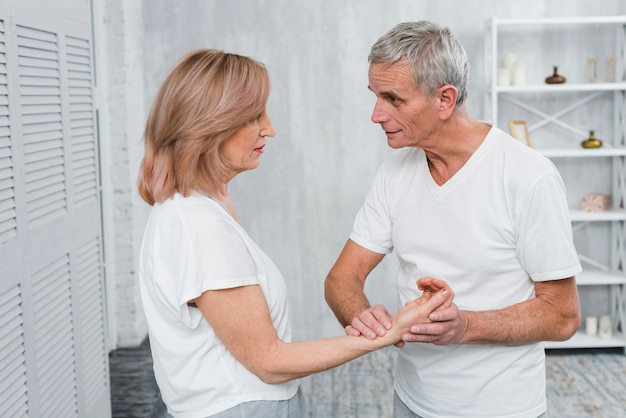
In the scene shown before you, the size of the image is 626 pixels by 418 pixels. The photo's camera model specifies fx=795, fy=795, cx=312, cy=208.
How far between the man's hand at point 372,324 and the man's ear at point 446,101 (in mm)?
Answer: 517

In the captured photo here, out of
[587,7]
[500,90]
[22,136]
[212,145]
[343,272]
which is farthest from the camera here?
[587,7]

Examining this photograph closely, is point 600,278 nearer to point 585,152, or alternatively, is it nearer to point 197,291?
point 585,152

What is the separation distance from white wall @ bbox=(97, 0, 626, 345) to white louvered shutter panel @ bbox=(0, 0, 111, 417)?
1.90 metres

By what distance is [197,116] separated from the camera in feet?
5.32

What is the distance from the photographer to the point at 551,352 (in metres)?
5.04

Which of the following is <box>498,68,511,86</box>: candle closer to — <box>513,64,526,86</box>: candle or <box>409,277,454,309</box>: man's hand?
<box>513,64,526,86</box>: candle

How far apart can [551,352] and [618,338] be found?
1.41 feet

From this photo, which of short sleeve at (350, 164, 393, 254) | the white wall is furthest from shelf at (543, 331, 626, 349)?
short sleeve at (350, 164, 393, 254)

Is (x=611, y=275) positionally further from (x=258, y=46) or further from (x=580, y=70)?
(x=258, y=46)

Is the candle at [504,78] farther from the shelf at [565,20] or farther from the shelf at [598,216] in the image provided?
the shelf at [598,216]

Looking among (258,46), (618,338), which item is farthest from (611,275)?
(258,46)

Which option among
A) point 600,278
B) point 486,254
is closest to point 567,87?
point 600,278

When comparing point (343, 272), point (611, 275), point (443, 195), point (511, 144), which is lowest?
point (611, 275)

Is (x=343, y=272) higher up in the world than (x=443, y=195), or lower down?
lower down
